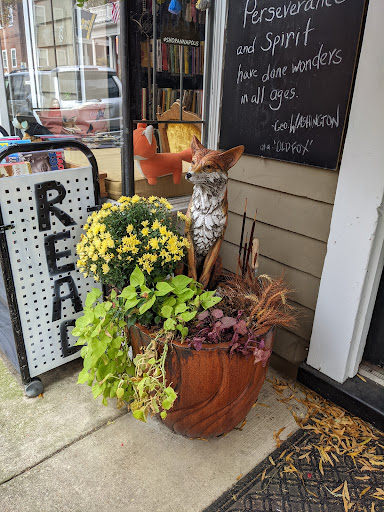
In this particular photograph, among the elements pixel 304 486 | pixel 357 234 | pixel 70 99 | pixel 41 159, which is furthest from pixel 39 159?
pixel 70 99

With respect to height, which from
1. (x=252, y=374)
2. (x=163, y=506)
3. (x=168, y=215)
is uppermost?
(x=168, y=215)

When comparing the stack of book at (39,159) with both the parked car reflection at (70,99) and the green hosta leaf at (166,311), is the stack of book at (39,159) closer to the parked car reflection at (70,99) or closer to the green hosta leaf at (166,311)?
Answer: the green hosta leaf at (166,311)

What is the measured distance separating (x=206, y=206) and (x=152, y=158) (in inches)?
34.3

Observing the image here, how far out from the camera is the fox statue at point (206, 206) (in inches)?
62.4

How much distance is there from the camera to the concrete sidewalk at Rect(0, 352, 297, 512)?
1.50 m

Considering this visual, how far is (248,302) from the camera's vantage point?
1.72 m

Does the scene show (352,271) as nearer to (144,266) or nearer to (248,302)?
(248,302)

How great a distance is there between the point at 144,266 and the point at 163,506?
961 millimetres

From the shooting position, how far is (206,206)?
5.49ft

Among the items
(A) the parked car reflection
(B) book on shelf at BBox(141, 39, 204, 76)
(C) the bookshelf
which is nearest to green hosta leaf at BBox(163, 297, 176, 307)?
(C) the bookshelf

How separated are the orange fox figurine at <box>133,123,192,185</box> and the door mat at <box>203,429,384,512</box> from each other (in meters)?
1.74

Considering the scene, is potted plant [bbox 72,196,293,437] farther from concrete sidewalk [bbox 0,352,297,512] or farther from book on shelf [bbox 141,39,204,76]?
book on shelf [bbox 141,39,204,76]

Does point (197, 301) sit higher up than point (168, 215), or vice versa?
point (168, 215)

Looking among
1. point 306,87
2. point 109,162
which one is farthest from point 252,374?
point 109,162
